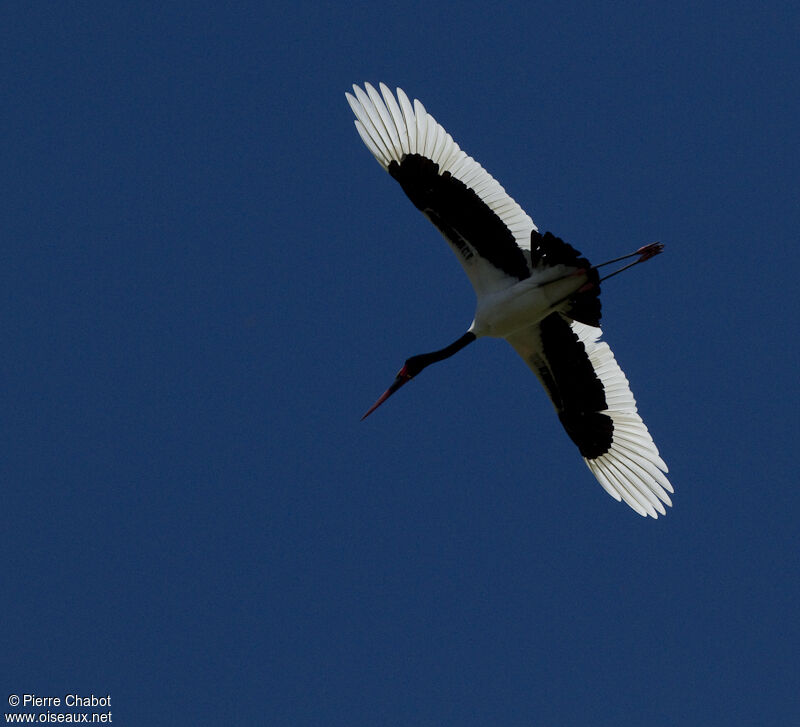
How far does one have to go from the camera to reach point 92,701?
15234mm

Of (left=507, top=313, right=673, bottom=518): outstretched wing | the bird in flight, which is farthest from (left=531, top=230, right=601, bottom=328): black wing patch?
(left=507, top=313, right=673, bottom=518): outstretched wing

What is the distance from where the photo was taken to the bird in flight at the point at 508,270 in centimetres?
1482

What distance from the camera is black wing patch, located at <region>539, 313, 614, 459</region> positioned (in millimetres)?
16172

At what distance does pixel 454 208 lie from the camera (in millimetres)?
14867

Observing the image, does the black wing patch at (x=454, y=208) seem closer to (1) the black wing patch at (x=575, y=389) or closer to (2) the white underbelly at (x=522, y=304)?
(2) the white underbelly at (x=522, y=304)

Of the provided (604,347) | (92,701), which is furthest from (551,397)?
(92,701)

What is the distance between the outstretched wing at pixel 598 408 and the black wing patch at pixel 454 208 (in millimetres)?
1447

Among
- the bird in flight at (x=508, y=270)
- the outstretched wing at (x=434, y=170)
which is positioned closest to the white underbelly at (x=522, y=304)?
the bird in flight at (x=508, y=270)

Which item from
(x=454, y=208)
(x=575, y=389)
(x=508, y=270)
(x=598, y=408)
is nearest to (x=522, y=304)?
(x=508, y=270)

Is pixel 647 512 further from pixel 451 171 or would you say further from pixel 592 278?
pixel 451 171

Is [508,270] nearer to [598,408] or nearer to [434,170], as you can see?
[434,170]

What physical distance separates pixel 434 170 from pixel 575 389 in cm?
350

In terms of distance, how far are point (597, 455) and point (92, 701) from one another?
689 centimetres

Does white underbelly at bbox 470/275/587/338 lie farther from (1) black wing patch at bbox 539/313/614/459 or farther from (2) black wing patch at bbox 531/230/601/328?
(1) black wing patch at bbox 539/313/614/459
